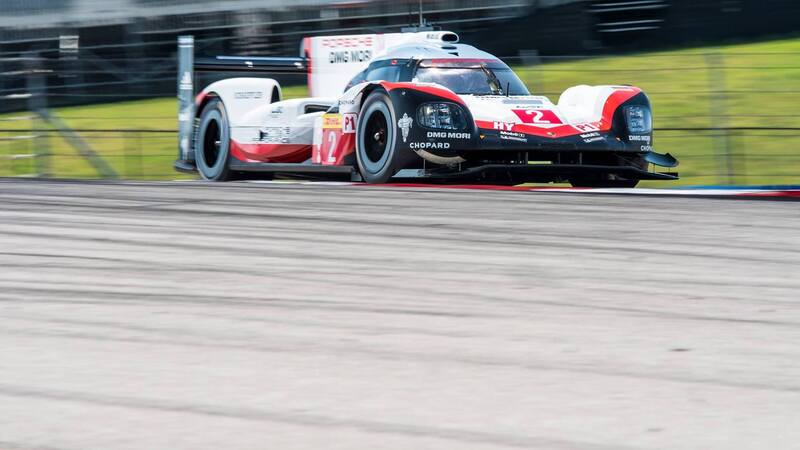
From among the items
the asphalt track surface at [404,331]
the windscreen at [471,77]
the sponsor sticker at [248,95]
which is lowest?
the asphalt track surface at [404,331]

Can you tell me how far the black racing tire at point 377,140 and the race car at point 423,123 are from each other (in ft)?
0.03

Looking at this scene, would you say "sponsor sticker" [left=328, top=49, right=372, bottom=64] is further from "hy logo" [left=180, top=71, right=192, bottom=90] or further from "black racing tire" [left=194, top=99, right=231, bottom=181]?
"hy logo" [left=180, top=71, right=192, bottom=90]

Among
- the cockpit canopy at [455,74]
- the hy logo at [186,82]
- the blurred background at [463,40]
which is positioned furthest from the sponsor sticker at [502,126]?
the hy logo at [186,82]

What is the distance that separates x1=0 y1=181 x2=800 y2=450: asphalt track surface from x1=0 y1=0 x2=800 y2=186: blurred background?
4253 millimetres

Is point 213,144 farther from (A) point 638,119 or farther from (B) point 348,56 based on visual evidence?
(A) point 638,119

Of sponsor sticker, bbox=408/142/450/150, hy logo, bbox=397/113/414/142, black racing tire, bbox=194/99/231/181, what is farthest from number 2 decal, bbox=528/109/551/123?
black racing tire, bbox=194/99/231/181

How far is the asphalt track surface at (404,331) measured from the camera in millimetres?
2775

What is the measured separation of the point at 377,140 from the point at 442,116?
76 cm

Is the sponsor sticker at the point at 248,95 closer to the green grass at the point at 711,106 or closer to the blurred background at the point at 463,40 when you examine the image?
the blurred background at the point at 463,40

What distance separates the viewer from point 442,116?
27.7 feet

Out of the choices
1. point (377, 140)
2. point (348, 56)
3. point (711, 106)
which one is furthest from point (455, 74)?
point (711, 106)

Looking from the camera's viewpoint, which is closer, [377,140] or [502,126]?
[502,126]

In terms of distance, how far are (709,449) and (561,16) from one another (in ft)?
48.6

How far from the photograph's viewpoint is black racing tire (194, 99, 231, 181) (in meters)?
10.9
